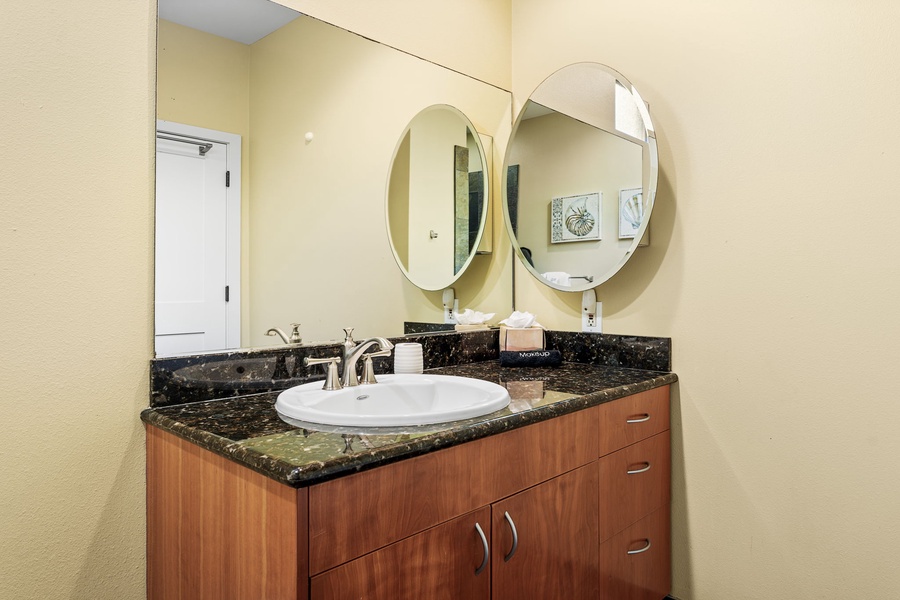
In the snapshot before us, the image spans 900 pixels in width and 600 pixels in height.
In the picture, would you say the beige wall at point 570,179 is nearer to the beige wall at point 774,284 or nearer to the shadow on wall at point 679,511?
the beige wall at point 774,284

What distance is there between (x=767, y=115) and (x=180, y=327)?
1.72 m

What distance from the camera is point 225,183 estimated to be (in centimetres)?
146

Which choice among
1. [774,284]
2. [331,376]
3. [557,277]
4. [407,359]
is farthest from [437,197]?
[774,284]

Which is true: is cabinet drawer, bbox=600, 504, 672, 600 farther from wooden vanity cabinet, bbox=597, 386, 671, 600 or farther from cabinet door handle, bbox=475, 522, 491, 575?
cabinet door handle, bbox=475, 522, 491, 575

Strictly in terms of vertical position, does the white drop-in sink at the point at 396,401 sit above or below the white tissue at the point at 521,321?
below

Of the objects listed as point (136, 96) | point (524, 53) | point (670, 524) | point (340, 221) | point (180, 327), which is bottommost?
point (670, 524)

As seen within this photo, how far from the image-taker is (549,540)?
53.0 inches

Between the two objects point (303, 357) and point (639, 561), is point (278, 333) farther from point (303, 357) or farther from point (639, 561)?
point (639, 561)

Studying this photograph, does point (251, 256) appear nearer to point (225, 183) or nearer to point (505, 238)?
point (225, 183)

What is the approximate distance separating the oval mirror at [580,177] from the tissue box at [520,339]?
0.68 feet

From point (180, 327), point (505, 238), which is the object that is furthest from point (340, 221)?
point (505, 238)

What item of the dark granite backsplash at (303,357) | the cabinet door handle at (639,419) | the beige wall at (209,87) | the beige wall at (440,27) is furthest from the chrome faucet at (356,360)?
the beige wall at (440,27)

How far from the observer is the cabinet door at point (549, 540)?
48.1 inches

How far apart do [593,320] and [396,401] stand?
2.89 feet
